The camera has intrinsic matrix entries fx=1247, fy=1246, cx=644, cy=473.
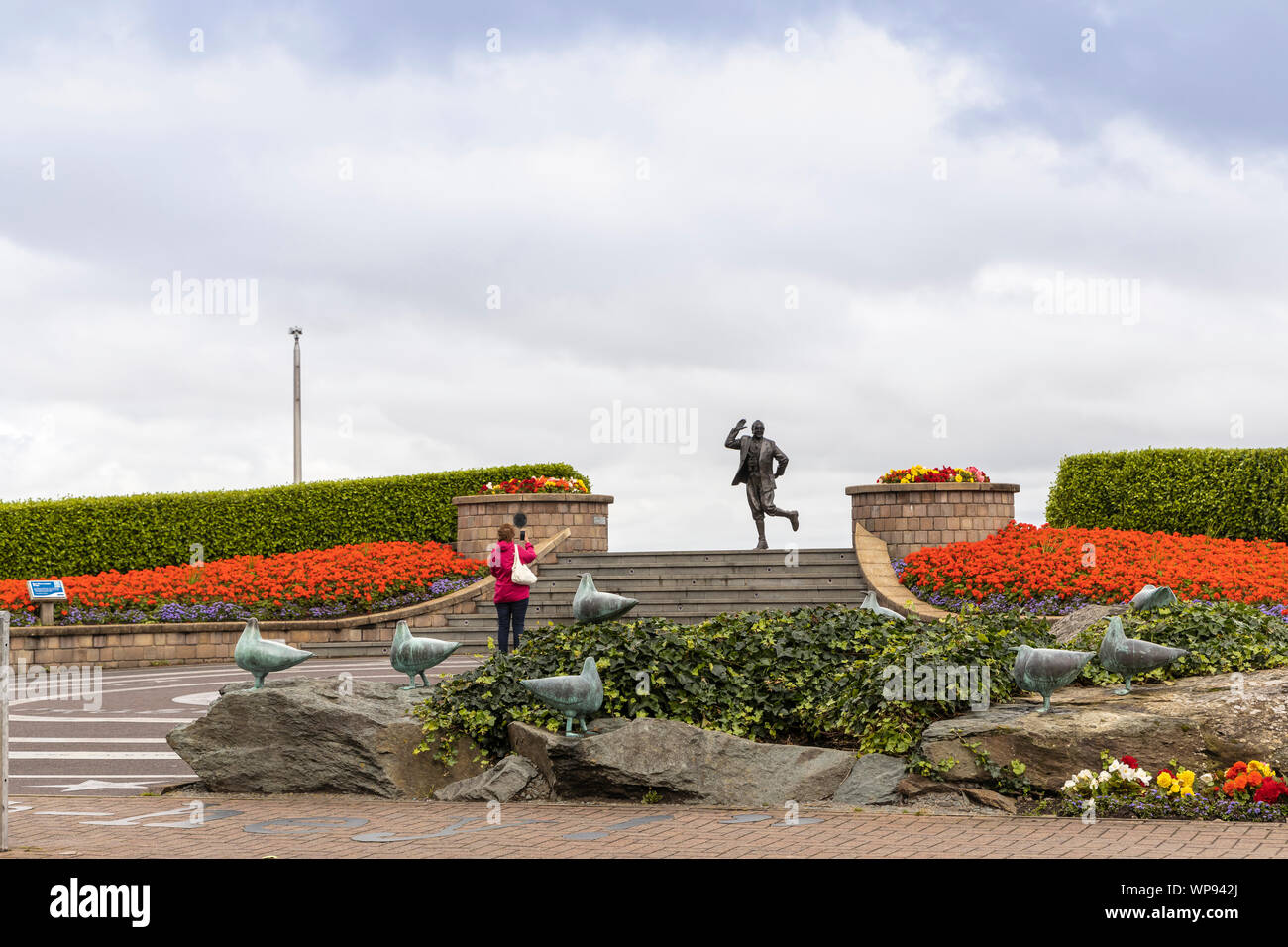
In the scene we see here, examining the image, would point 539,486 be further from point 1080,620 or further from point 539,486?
point 1080,620

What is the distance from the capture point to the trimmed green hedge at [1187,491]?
869 inches

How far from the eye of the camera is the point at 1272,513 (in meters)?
21.9

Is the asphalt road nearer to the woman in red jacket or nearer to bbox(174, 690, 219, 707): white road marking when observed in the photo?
bbox(174, 690, 219, 707): white road marking

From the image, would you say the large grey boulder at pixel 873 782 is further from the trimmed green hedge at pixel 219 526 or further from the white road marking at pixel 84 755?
the trimmed green hedge at pixel 219 526

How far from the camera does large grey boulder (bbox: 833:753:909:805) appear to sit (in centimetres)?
721

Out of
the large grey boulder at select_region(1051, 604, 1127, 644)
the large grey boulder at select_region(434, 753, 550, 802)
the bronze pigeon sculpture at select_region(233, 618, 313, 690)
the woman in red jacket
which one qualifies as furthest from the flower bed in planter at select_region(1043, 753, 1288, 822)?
the woman in red jacket

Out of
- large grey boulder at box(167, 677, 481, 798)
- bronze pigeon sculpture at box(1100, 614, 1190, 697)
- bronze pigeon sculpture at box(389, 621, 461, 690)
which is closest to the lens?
bronze pigeon sculpture at box(1100, 614, 1190, 697)

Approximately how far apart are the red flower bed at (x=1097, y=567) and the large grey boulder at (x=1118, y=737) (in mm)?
8776

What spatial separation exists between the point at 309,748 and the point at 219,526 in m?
19.1

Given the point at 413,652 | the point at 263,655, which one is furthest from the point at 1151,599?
the point at 263,655

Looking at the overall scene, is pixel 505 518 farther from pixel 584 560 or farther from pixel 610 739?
pixel 610 739

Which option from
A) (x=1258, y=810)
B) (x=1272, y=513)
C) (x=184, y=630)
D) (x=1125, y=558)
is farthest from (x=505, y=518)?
(x=1258, y=810)

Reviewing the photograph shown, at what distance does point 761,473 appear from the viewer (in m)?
21.1

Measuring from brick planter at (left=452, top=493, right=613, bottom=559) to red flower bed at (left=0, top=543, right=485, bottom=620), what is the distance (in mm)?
525
